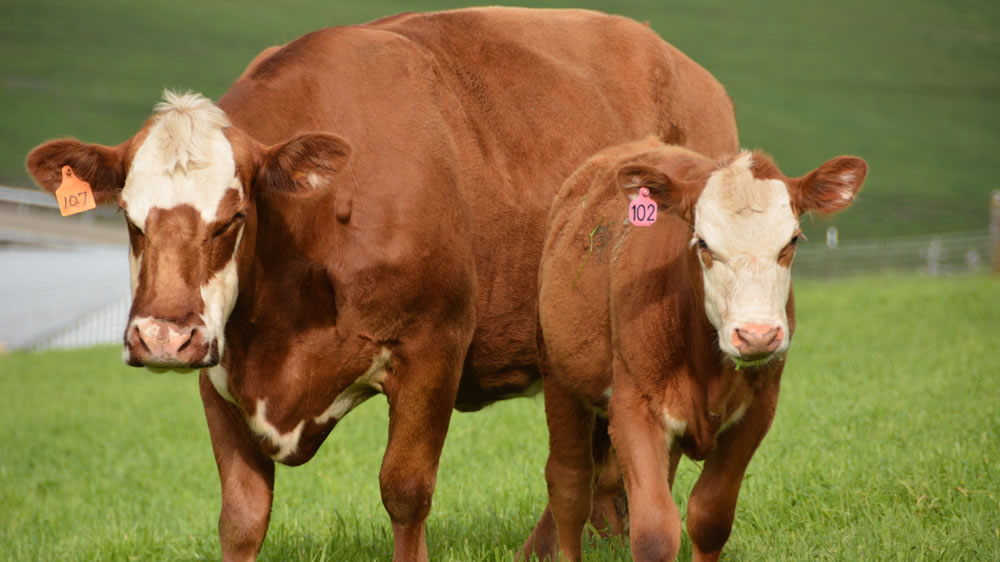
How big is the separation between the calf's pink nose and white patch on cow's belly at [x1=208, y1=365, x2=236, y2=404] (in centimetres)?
226

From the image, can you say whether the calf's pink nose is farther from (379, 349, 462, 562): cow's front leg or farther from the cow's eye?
the cow's eye

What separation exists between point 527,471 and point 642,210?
129 inches

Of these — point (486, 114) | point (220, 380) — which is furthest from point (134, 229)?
point (486, 114)

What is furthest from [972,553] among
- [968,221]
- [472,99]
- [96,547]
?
[968,221]

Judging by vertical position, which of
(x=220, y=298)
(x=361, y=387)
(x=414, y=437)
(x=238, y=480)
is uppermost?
(x=220, y=298)

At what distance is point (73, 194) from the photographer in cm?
498

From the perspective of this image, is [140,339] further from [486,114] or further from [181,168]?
[486,114]

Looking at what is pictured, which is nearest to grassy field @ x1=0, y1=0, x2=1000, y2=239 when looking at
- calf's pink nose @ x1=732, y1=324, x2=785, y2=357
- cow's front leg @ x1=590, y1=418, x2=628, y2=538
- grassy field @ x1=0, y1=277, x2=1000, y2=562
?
grassy field @ x1=0, y1=277, x2=1000, y2=562

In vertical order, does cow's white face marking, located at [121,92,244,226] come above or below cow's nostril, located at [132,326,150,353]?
above

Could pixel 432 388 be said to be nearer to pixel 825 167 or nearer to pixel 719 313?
pixel 719 313

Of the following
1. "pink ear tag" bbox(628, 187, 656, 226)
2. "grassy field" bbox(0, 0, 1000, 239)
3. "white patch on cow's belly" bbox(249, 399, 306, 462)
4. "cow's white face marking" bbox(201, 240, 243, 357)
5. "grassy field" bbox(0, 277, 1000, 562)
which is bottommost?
"grassy field" bbox(0, 0, 1000, 239)

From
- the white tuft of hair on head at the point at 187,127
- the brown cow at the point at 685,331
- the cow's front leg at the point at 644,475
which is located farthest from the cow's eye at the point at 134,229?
the cow's front leg at the point at 644,475

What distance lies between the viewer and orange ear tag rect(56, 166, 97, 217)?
4.97 meters

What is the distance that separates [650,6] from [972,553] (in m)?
65.5
